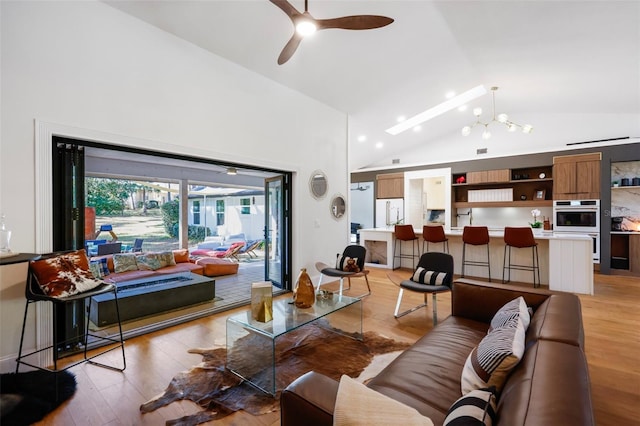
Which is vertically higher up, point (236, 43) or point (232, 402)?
point (236, 43)

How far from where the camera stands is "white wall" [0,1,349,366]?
2342mm

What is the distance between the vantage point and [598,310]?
12.2 feet

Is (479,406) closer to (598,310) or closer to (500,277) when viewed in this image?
(598,310)

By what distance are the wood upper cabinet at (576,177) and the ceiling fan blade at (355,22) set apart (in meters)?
5.83

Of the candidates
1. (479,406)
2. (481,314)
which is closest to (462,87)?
(481,314)

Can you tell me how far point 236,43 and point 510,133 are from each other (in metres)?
6.66

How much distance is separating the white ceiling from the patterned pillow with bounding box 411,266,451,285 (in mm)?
2922

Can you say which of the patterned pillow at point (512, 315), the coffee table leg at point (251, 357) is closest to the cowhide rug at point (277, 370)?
the coffee table leg at point (251, 357)

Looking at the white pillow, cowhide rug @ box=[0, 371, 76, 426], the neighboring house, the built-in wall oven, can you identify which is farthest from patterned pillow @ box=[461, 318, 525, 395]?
the neighboring house

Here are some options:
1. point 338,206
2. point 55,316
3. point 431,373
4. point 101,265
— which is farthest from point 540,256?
point 101,265

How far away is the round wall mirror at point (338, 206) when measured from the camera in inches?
211

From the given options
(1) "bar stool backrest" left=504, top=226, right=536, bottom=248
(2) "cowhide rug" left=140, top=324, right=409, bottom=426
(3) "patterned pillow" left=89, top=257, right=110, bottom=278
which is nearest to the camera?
(2) "cowhide rug" left=140, top=324, right=409, bottom=426

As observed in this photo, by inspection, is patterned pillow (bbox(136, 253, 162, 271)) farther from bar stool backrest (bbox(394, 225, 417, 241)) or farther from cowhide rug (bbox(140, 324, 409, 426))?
bar stool backrest (bbox(394, 225, 417, 241))

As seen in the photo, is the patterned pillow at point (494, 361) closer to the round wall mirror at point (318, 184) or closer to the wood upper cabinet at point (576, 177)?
the round wall mirror at point (318, 184)
